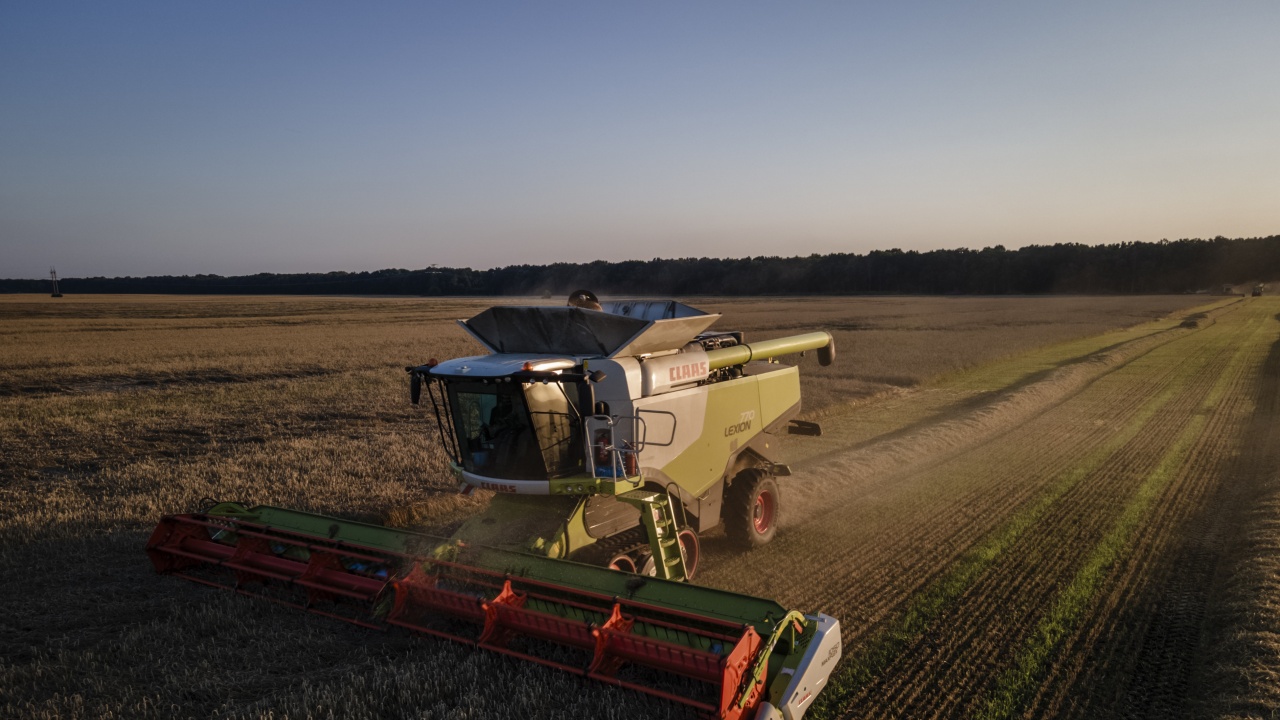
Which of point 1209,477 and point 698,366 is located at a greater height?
point 698,366

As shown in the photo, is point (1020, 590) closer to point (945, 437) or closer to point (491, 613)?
point (491, 613)

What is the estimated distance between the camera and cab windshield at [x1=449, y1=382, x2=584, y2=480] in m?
6.07

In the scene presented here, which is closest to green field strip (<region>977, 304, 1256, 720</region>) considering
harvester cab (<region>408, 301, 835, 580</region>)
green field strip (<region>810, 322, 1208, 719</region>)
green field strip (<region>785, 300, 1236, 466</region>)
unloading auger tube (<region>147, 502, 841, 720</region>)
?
green field strip (<region>810, 322, 1208, 719</region>)

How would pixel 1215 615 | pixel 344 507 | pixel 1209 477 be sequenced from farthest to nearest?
pixel 1209 477 < pixel 344 507 < pixel 1215 615

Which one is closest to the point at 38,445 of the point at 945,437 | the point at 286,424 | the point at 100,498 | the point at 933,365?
the point at 286,424

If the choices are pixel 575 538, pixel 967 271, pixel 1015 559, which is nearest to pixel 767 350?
pixel 1015 559

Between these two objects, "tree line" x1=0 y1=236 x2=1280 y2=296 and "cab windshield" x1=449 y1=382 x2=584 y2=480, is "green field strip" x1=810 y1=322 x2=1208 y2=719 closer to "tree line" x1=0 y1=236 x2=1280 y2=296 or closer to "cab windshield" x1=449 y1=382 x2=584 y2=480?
"cab windshield" x1=449 y1=382 x2=584 y2=480

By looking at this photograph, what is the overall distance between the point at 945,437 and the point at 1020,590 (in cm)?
679

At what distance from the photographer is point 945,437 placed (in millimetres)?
13320

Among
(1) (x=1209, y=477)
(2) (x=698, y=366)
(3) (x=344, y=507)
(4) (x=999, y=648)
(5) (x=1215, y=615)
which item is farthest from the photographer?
(1) (x=1209, y=477)

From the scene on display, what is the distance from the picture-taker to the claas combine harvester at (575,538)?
475cm

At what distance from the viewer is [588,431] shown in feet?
20.3

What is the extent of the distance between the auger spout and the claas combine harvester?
6 cm

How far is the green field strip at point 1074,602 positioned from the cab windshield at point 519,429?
3.57 metres
